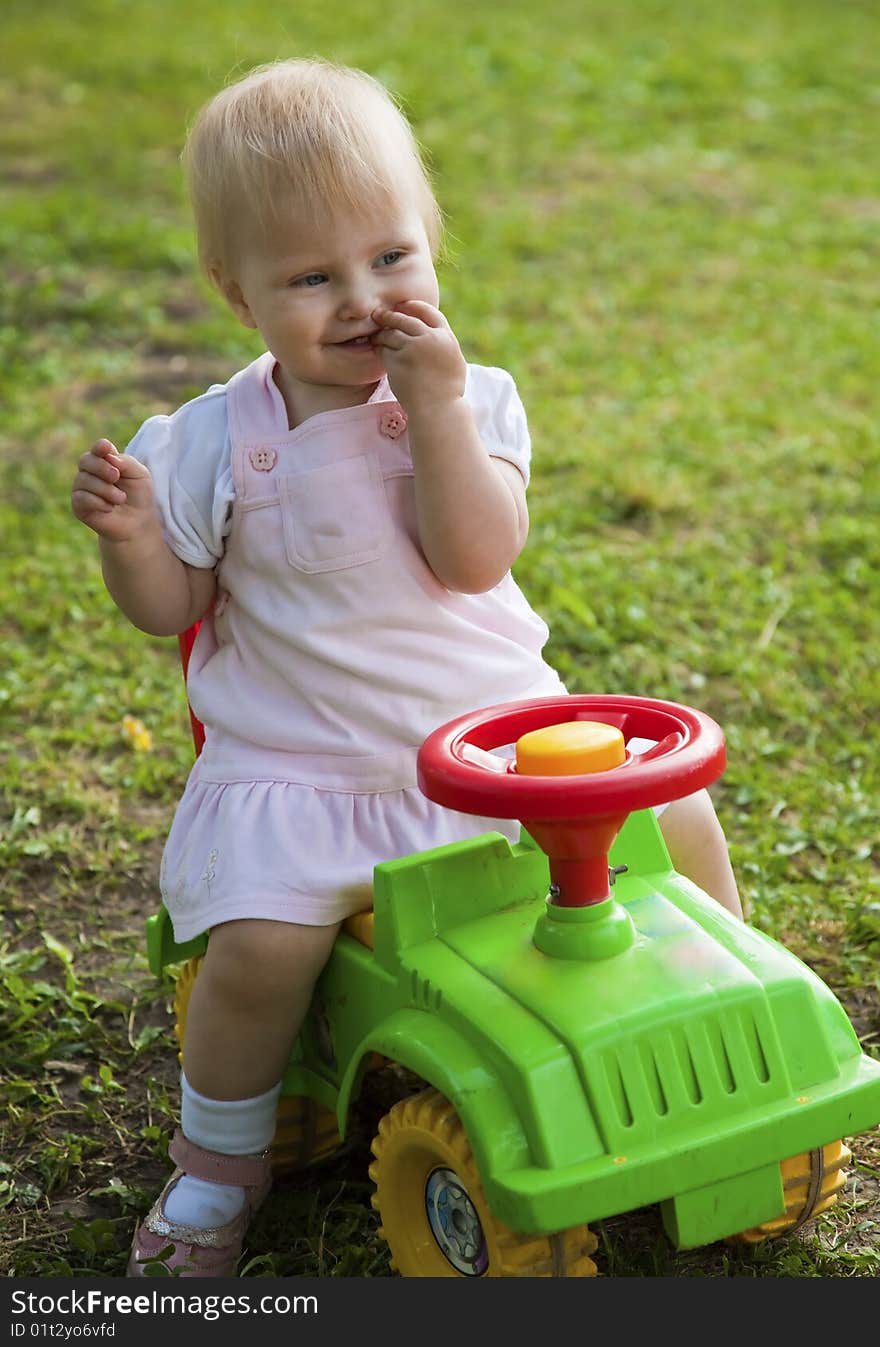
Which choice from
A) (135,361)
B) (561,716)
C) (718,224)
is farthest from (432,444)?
(718,224)

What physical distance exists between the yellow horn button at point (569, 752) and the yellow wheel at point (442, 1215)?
0.37 m

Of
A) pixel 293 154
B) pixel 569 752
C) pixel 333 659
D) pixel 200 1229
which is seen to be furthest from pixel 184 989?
pixel 293 154

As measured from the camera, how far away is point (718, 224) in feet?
19.7

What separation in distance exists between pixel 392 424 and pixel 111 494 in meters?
0.35

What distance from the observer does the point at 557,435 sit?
4.34 meters

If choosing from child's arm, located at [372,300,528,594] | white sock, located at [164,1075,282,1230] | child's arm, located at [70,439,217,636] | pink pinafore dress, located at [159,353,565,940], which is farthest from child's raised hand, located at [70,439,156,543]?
white sock, located at [164,1075,282,1230]

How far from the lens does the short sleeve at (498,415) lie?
2.07 m

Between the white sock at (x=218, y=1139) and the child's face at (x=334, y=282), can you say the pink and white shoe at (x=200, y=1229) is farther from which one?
the child's face at (x=334, y=282)

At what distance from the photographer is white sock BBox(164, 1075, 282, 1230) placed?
6.44ft

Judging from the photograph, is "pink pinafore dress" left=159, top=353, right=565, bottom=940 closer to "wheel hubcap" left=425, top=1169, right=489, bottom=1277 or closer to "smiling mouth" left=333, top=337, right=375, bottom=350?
"smiling mouth" left=333, top=337, right=375, bottom=350

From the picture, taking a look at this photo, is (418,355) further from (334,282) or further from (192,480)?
(192,480)

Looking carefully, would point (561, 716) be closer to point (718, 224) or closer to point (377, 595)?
point (377, 595)

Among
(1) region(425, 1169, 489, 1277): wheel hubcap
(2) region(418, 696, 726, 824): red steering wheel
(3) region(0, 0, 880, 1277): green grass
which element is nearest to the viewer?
(2) region(418, 696, 726, 824): red steering wheel

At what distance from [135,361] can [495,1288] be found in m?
3.66
